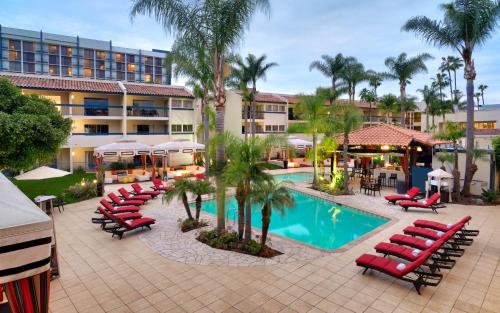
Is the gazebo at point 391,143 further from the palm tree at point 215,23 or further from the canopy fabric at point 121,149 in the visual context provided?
the canopy fabric at point 121,149

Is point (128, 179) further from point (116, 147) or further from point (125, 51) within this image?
point (125, 51)

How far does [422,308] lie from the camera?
7.20 meters

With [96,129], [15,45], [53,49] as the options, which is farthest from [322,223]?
[15,45]

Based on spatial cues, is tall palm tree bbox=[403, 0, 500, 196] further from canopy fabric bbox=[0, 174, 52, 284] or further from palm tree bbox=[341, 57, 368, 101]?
canopy fabric bbox=[0, 174, 52, 284]

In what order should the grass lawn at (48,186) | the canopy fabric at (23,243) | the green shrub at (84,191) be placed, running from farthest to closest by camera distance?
the grass lawn at (48,186)
the green shrub at (84,191)
the canopy fabric at (23,243)

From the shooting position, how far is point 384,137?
22.8m

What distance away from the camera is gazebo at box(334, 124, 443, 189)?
21516 millimetres

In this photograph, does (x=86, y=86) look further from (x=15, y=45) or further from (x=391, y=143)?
(x=15, y=45)

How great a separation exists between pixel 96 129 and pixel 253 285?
→ 29.4 m

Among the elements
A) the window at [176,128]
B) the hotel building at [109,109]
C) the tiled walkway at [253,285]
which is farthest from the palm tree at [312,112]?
the window at [176,128]

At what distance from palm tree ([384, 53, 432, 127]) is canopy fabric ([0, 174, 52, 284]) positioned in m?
37.2

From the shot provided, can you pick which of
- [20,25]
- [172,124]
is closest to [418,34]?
[172,124]

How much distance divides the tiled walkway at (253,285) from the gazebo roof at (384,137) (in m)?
11.1

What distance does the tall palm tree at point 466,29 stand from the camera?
16875 mm
